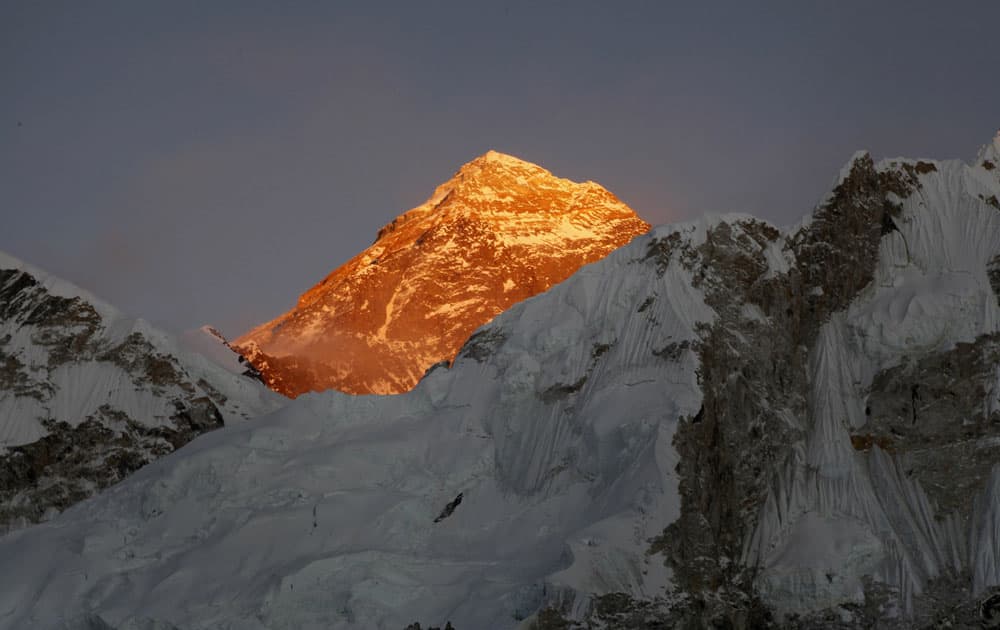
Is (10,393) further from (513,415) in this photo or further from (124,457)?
(513,415)

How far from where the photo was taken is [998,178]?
13475 cm

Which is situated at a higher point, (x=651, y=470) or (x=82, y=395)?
(x=82, y=395)

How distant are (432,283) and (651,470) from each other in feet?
234

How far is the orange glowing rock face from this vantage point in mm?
170500

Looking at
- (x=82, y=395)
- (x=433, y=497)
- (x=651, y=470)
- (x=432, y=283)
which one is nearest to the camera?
(x=651, y=470)

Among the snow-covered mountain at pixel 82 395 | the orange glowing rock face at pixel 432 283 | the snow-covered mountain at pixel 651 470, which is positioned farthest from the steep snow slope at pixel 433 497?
the orange glowing rock face at pixel 432 283

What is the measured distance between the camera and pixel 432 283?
17875cm

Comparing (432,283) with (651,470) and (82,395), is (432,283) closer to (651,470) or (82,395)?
(82,395)

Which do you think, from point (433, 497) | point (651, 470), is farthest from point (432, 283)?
point (651, 470)

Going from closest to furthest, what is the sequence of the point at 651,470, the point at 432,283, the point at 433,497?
the point at 651,470 < the point at 433,497 < the point at 432,283

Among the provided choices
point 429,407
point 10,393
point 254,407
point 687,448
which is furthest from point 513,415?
point 10,393

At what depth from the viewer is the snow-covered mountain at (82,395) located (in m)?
134

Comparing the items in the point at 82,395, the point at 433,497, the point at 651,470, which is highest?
the point at 82,395

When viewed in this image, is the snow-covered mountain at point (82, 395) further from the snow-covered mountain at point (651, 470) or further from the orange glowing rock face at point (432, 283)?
the orange glowing rock face at point (432, 283)
